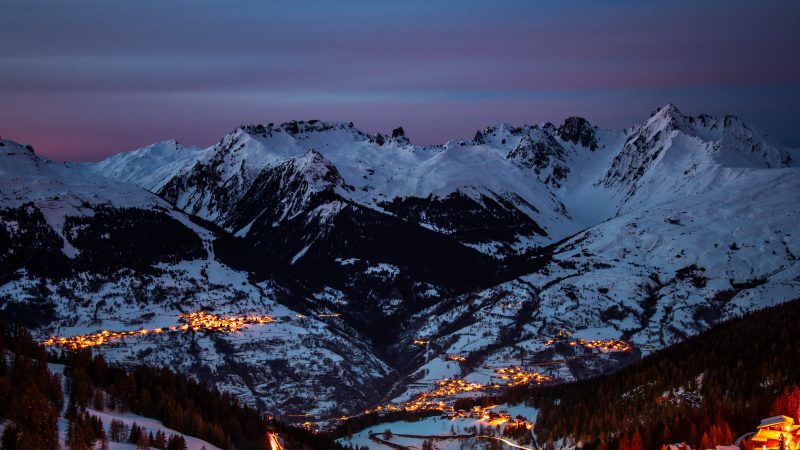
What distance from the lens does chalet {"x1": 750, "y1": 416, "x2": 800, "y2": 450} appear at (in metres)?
127

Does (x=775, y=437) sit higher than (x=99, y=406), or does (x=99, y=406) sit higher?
(x=775, y=437)

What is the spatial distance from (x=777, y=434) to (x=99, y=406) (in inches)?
3998

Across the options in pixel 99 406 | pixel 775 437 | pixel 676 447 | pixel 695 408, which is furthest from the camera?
pixel 695 408

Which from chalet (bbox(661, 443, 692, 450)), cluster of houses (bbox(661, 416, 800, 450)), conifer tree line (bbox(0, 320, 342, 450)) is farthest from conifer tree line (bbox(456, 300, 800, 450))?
conifer tree line (bbox(0, 320, 342, 450))

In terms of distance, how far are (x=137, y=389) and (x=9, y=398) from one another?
40.6 meters

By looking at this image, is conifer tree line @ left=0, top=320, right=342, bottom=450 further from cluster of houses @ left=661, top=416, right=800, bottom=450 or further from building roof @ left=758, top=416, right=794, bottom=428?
building roof @ left=758, top=416, right=794, bottom=428

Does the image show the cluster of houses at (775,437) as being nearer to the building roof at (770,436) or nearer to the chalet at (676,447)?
the building roof at (770,436)

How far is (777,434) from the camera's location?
5084 inches

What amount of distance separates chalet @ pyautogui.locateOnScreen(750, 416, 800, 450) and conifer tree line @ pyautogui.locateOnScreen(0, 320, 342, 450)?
8049 centimetres

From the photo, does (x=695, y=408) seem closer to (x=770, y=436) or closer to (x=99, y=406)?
(x=770, y=436)

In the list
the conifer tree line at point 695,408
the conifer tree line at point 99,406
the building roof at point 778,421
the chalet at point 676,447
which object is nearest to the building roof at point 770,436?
the building roof at point 778,421

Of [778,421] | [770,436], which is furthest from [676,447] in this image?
[778,421]

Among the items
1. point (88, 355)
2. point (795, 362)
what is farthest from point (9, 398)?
point (795, 362)

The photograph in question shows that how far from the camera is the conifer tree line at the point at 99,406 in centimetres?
12750
